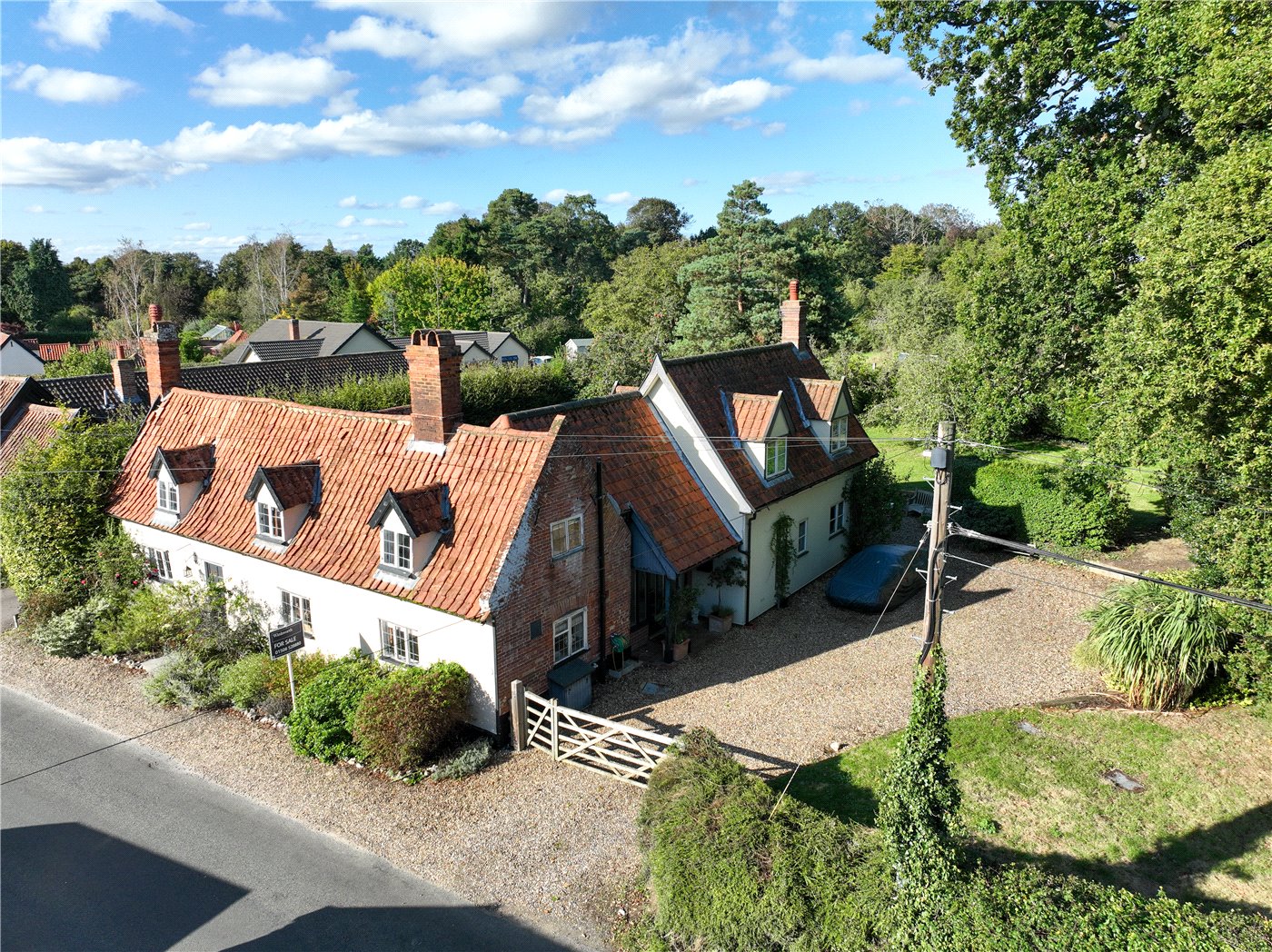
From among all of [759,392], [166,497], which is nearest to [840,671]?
[759,392]

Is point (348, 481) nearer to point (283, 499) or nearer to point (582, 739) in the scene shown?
point (283, 499)

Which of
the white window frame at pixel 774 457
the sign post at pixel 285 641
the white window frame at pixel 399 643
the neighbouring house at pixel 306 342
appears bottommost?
the white window frame at pixel 399 643

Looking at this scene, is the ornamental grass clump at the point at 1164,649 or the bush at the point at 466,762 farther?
the ornamental grass clump at the point at 1164,649

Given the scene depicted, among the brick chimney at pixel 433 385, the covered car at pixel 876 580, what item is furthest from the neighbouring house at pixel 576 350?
the brick chimney at pixel 433 385

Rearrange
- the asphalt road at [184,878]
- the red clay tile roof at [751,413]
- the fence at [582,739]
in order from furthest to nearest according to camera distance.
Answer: the red clay tile roof at [751,413] < the fence at [582,739] < the asphalt road at [184,878]

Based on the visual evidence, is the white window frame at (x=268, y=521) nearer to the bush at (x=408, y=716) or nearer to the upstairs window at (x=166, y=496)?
the upstairs window at (x=166, y=496)

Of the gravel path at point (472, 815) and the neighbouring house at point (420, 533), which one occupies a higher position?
the neighbouring house at point (420, 533)
